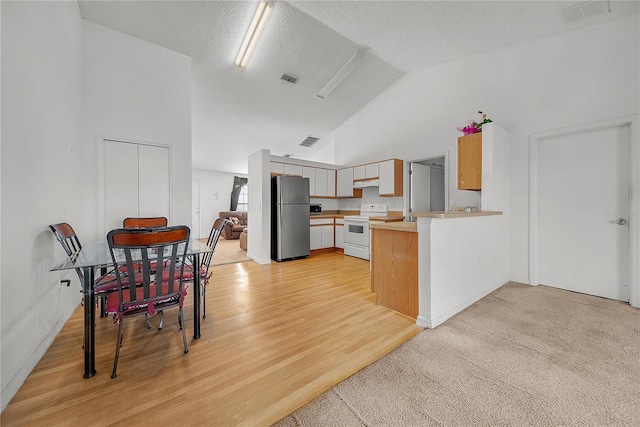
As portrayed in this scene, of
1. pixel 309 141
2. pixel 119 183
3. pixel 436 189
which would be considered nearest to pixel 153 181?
pixel 119 183

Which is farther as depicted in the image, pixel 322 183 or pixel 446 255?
pixel 322 183

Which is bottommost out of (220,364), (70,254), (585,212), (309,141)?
(220,364)

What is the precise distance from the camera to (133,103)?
3270 mm

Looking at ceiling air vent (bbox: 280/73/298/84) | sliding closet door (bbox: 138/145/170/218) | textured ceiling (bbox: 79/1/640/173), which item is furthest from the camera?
ceiling air vent (bbox: 280/73/298/84)

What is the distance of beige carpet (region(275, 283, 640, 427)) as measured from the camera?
124 centimetres

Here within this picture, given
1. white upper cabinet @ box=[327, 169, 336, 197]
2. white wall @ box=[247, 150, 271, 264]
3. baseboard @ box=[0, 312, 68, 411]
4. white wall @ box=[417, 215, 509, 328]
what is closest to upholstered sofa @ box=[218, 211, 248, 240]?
white wall @ box=[247, 150, 271, 264]

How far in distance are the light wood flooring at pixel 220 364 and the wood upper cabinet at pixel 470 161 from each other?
2.12 metres

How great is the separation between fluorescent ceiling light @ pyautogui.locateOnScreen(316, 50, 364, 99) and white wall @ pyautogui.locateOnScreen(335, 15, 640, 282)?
3.91 feet

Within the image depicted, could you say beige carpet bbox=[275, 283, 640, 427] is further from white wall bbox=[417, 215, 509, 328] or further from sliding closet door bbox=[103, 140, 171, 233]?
sliding closet door bbox=[103, 140, 171, 233]

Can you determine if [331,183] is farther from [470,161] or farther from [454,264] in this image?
[454,264]

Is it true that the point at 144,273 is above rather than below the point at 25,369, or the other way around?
above

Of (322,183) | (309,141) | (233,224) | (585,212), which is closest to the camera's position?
(585,212)

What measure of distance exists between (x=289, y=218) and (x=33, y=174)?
3432 millimetres

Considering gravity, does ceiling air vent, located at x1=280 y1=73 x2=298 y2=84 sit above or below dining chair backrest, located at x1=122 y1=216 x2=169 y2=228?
above
